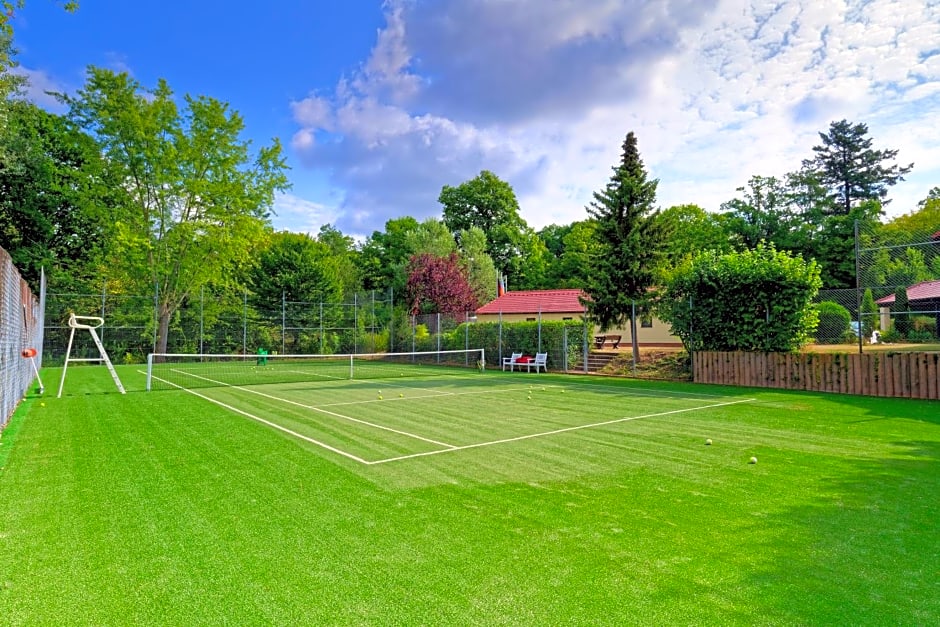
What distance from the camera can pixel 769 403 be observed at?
1080 centimetres

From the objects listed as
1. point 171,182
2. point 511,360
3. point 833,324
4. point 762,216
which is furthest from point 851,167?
point 171,182

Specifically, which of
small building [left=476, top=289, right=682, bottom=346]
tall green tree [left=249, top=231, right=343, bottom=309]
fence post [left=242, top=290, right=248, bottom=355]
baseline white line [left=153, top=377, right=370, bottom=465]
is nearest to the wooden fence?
baseline white line [left=153, top=377, right=370, bottom=465]

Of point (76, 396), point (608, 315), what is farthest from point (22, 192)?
point (608, 315)

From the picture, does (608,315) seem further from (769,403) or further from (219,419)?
(219,419)

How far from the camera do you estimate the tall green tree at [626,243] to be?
19953 millimetres

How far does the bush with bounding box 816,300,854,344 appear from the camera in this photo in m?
22.4

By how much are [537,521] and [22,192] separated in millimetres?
34810

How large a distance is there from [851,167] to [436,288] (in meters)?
40.7

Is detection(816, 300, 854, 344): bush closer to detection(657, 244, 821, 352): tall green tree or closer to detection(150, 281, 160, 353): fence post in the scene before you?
detection(657, 244, 821, 352): tall green tree

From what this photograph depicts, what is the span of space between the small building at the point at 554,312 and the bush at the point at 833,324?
24.6 ft

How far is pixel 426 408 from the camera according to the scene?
10211 mm

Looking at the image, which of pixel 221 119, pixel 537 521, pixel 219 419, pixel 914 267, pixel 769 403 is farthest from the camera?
pixel 221 119

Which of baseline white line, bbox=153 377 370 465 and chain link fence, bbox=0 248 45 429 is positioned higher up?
chain link fence, bbox=0 248 45 429

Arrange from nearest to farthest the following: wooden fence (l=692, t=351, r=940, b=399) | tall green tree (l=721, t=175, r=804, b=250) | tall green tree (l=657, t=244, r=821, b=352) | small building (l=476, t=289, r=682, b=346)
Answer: wooden fence (l=692, t=351, r=940, b=399), tall green tree (l=657, t=244, r=821, b=352), small building (l=476, t=289, r=682, b=346), tall green tree (l=721, t=175, r=804, b=250)
